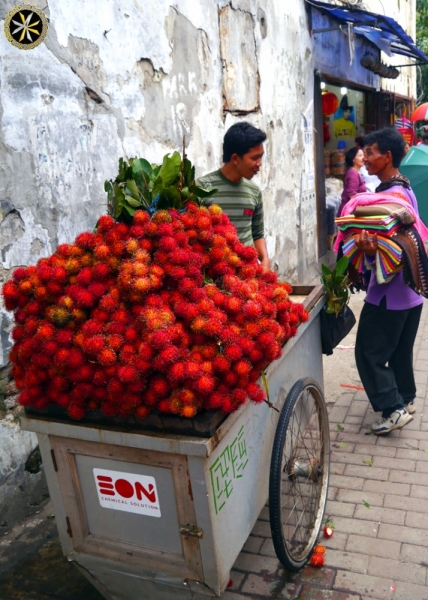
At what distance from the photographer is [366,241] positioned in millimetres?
3150

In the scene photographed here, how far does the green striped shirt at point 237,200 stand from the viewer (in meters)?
3.35

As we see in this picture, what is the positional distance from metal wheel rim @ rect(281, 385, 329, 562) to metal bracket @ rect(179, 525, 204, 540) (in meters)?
0.71

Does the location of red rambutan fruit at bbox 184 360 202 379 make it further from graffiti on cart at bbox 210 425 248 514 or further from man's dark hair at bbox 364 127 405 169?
man's dark hair at bbox 364 127 405 169

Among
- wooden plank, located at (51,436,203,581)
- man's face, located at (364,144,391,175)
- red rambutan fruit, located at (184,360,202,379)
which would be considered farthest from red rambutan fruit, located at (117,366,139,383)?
man's face, located at (364,144,391,175)

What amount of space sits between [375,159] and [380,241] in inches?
21.6

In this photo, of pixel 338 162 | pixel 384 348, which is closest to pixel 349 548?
pixel 384 348

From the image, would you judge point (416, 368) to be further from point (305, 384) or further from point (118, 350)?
point (118, 350)

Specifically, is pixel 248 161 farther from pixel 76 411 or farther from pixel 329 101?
pixel 329 101

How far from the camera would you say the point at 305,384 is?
2492 mm

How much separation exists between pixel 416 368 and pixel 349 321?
6.00 ft

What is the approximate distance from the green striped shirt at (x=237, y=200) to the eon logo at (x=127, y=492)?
1.85 metres

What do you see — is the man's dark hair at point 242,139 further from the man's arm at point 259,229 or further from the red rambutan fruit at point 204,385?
the red rambutan fruit at point 204,385

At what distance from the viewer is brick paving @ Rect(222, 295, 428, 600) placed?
240 cm

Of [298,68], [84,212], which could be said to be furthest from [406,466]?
[298,68]
